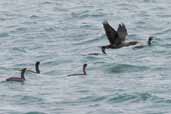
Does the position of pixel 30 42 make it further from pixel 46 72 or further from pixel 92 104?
pixel 92 104

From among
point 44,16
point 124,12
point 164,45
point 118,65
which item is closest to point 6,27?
point 44,16

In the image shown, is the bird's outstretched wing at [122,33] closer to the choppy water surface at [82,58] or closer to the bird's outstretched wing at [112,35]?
the bird's outstretched wing at [112,35]

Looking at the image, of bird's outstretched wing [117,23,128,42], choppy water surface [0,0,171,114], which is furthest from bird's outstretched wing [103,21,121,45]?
choppy water surface [0,0,171,114]

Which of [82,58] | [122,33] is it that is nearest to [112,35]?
[122,33]

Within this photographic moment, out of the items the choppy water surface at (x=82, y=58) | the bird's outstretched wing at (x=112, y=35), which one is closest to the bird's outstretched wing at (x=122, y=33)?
the bird's outstretched wing at (x=112, y=35)

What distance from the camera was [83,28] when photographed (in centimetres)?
3384

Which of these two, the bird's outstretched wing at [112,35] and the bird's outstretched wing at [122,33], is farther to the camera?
the bird's outstretched wing at [122,33]

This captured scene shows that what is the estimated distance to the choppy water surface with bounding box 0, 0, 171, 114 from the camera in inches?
803

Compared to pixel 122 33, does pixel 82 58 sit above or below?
below

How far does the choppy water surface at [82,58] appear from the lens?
20391mm

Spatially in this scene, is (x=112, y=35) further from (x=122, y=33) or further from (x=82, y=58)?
(x=82, y=58)

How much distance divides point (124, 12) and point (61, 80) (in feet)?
48.8

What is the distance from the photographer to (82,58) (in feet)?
89.8

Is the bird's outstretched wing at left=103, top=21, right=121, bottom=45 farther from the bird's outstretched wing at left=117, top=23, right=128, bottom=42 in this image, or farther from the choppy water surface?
the choppy water surface
